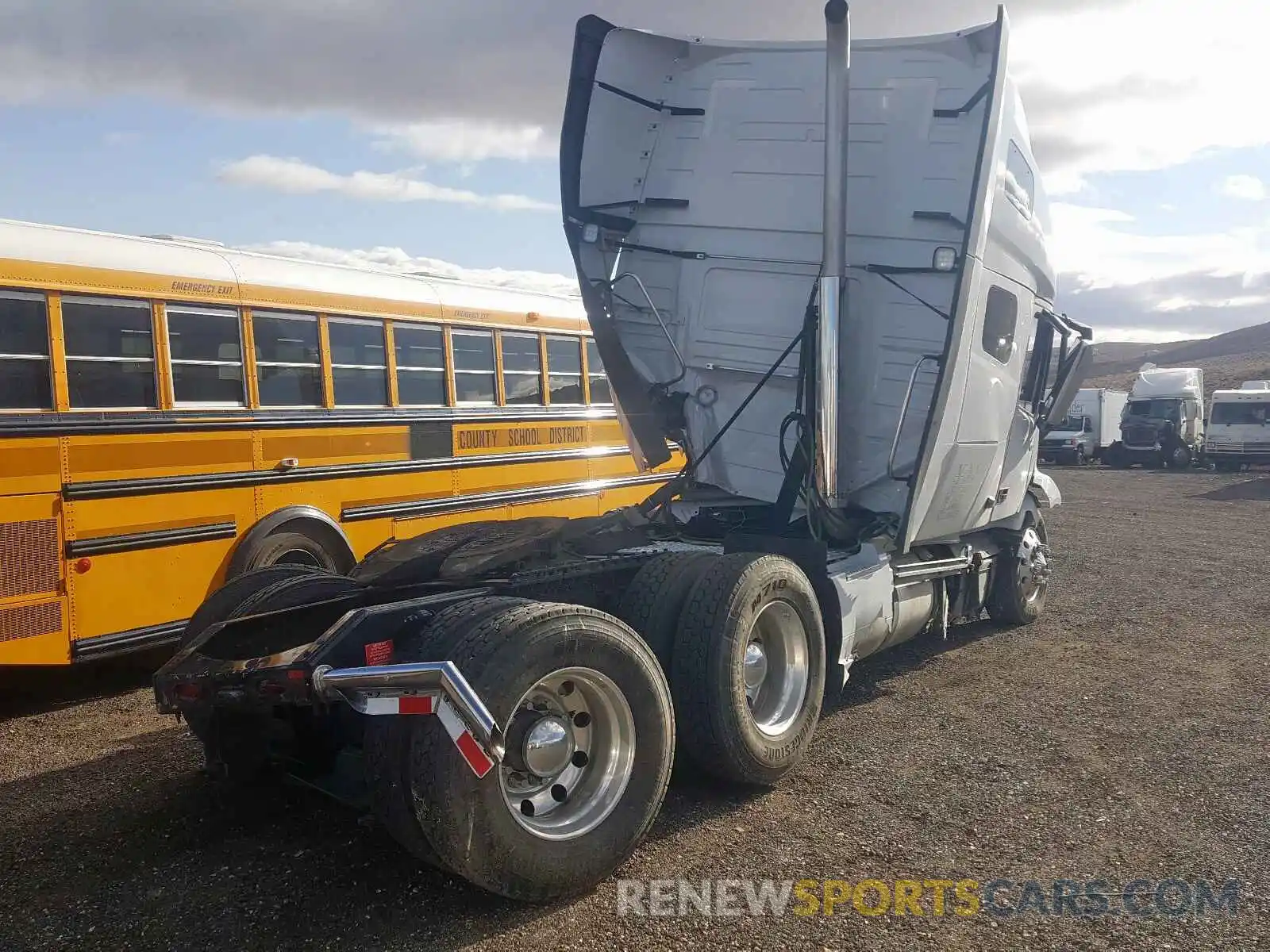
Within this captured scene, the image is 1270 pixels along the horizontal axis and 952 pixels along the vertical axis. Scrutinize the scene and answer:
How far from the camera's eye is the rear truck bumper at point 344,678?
3268 millimetres

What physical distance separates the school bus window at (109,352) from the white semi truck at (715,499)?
2.37 metres

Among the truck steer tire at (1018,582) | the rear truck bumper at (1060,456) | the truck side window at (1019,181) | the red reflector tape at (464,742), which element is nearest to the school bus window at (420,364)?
the truck side window at (1019,181)

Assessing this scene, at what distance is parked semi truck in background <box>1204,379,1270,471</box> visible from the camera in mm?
30359

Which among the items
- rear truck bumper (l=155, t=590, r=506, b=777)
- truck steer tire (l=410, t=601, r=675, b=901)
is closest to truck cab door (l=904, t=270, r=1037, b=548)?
truck steer tire (l=410, t=601, r=675, b=901)

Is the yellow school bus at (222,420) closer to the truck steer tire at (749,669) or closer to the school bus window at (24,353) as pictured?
the school bus window at (24,353)

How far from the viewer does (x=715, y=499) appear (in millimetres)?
7160

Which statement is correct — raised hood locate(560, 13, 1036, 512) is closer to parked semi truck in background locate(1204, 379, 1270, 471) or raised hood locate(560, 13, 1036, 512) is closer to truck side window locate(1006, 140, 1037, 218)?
truck side window locate(1006, 140, 1037, 218)

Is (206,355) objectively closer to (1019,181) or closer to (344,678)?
(344,678)

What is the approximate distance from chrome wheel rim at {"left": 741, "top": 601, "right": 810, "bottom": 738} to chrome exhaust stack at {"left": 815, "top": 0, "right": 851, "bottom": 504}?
4.21 feet

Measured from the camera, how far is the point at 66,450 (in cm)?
623

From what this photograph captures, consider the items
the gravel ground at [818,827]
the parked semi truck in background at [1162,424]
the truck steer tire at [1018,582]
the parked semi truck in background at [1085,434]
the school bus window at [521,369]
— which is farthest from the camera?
the parked semi truck in background at [1085,434]

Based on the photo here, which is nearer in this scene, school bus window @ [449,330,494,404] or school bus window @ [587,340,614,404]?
school bus window @ [449,330,494,404]

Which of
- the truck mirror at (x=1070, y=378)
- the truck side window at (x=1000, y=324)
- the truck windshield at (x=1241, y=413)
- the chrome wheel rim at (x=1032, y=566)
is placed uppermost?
the truck side window at (x=1000, y=324)

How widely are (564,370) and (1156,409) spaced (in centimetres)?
3027
